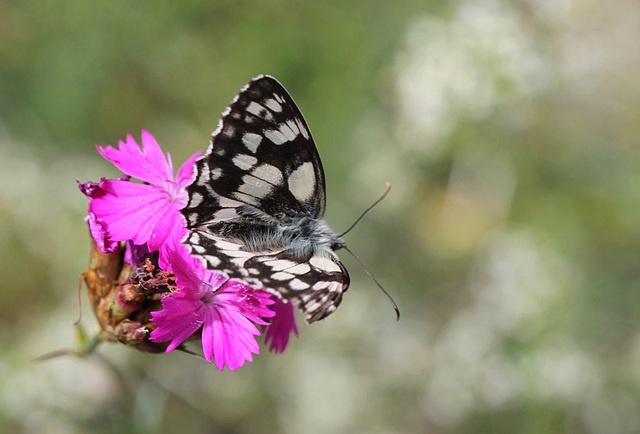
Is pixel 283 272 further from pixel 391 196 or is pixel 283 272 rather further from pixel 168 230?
pixel 391 196

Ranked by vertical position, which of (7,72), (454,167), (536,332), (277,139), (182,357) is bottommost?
(182,357)

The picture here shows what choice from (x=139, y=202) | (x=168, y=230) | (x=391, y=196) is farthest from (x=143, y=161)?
(x=391, y=196)

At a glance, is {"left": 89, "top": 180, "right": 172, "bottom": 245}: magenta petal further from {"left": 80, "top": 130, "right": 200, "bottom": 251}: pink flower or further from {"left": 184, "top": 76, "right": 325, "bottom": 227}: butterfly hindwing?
{"left": 184, "top": 76, "right": 325, "bottom": 227}: butterfly hindwing

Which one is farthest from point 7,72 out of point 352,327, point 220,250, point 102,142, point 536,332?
point 536,332

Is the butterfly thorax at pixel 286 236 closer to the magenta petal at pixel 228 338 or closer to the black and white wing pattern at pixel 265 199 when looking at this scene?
the black and white wing pattern at pixel 265 199

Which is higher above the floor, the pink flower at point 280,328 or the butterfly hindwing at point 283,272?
the butterfly hindwing at point 283,272

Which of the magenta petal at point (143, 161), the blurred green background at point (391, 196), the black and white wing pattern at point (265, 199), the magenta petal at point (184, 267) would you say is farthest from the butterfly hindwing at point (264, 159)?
the blurred green background at point (391, 196)

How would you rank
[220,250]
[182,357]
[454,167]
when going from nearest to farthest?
[220,250]
[182,357]
[454,167]

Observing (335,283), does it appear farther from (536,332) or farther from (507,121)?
(507,121)
